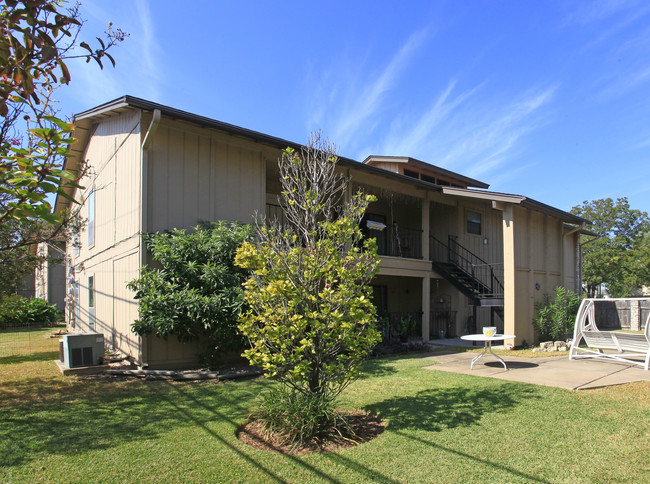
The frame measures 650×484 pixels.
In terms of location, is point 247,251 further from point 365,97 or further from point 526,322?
point 526,322

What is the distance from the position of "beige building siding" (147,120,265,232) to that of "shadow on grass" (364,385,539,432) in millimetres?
5028

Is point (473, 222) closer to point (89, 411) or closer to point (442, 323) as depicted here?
point (442, 323)

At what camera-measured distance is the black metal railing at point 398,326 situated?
11.7 m

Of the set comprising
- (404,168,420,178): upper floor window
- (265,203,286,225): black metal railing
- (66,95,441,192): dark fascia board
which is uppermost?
(404,168,420,178): upper floor window

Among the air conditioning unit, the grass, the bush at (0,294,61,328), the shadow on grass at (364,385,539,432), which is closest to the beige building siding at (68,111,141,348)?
the air conditioning unit

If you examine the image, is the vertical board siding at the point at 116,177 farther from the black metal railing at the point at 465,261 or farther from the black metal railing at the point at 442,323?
the black metal railing at the point at 465,261

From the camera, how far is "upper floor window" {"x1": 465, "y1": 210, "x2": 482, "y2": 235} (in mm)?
15469

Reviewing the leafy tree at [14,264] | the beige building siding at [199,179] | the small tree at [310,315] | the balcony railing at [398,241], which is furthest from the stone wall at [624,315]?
the leafy tree at [14,264]

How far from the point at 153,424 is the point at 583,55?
1220cm

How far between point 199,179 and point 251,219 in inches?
57.6

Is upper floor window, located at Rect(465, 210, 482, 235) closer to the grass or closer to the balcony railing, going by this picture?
the balcony railing

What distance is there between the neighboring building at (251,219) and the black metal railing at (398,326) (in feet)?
0.32

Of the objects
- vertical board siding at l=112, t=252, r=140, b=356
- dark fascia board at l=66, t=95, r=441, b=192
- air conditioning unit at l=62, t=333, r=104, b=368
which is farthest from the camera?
vertical board siding at l=112, t=252, r=140, b=356

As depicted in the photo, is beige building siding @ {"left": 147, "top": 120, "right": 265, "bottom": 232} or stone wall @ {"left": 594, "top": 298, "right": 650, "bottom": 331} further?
stone wall @ {"left": 594, "top": 298, "right": 650, "bottom": 331}
